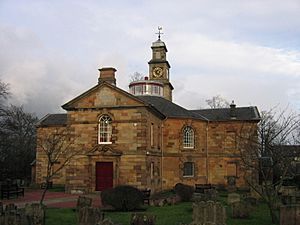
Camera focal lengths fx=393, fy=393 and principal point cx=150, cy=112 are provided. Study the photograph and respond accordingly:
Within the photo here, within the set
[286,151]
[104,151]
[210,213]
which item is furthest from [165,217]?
[104,151]

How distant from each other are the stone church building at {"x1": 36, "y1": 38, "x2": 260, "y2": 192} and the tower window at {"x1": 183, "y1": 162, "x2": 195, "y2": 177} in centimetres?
10

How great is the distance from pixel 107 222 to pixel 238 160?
32663 mm

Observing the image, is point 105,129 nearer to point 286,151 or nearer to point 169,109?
point 169,109

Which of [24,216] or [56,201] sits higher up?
[24,216]

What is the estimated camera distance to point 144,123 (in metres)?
32.0

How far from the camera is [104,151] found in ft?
106

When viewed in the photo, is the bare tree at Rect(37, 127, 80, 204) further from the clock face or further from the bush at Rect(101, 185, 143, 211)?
the clock face

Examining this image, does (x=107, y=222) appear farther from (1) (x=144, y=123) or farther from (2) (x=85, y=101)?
(2) (x=85, y=101)

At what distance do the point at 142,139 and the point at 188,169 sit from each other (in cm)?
1089

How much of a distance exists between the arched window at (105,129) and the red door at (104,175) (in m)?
1.93

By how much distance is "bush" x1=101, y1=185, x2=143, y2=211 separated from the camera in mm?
21647

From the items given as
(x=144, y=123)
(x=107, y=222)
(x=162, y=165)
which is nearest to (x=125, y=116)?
(x=144, y=123)

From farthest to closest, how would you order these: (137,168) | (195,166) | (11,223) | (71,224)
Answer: (195,166) → (137,168) → (71,224) → (11,223)

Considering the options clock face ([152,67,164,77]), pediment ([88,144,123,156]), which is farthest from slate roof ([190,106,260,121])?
pediment ([88,144,123,156])
